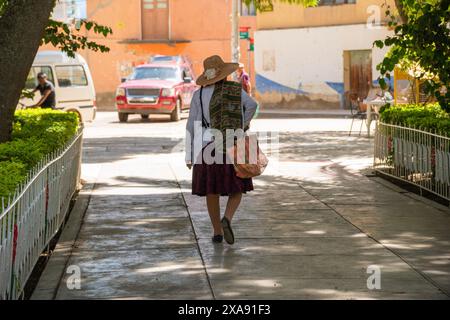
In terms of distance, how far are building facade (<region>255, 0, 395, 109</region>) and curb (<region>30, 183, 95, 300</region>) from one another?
28.1m

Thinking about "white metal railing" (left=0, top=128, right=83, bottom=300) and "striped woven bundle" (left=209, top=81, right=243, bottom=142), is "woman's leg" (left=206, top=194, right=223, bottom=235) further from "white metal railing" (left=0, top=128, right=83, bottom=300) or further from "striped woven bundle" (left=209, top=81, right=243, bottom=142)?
"white metal railing" (left=0, top=128, right=83, bottom=300)

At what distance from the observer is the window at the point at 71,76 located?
90.4 ft

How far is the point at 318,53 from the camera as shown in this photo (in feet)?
140

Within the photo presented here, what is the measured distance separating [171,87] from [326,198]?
2053 centimetres

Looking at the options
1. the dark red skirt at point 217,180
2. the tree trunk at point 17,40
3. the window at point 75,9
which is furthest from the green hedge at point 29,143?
the window at point 75,9

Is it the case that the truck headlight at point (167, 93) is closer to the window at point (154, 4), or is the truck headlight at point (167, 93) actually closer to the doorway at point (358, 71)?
the doorway at point (358, 71)

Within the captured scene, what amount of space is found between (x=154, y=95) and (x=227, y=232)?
2375 centimetres

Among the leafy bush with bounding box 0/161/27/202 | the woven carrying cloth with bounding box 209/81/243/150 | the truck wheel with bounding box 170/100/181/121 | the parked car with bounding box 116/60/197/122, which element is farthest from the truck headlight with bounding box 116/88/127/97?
the leafy bush with bounding box 0/161/27/202

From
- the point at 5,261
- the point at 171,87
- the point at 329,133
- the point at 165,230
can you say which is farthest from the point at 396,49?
the point at 171,87

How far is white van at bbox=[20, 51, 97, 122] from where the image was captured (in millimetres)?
27328

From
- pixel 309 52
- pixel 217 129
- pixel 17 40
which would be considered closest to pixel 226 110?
pixel 217 129

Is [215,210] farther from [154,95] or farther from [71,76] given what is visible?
[154,95]

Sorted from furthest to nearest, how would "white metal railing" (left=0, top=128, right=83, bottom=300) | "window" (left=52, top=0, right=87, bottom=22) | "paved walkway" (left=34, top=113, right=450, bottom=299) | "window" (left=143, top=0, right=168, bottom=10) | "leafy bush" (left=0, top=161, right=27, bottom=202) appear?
"window" (left=143, top=0, right=168, bottom=10)
"window" (left=52, top=0, right=87, bottom=22)
"paved walkway" (left=34, top=113, right=450, bottom=299)
"leafy bush" (left=0, top=161, right=27, bottom=202)
"white metal railing" (left=0, top=128, right=83, bottom=300)

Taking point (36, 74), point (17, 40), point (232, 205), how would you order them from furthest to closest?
point (36, 74), point (17, 40), point (232, 205)
